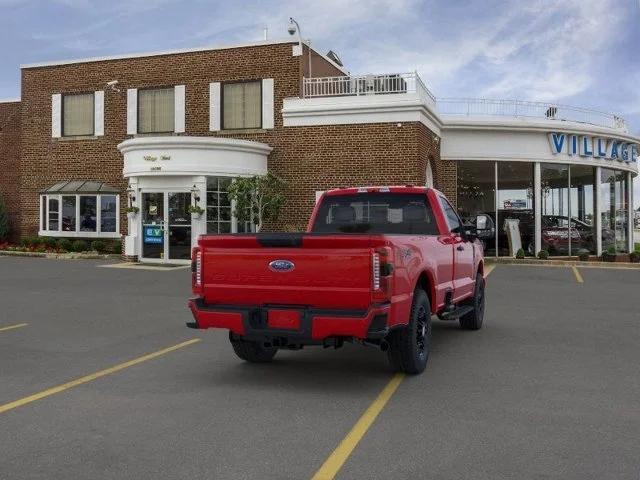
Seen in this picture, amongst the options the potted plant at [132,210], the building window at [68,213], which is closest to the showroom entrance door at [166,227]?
the potted plant at [132,210]

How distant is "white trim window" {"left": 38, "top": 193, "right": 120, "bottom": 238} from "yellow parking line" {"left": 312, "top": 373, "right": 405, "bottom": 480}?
20391 mm

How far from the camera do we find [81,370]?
22.1 ft

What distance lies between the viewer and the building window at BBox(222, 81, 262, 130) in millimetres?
23094

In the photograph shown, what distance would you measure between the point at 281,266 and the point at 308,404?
4.05 feet

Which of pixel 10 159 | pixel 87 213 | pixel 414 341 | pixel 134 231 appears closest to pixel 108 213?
pixel 87 213

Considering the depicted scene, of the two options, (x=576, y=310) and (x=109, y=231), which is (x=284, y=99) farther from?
(x=576, y=310)

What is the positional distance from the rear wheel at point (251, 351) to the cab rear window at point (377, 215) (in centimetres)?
195

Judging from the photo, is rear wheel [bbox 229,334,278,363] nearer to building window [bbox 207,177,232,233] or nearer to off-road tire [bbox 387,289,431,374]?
off-road tire [bbox 387,289,431,374]

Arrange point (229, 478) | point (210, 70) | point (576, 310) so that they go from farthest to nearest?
point (210, 70)
point (576, 310)
point (229, 478)

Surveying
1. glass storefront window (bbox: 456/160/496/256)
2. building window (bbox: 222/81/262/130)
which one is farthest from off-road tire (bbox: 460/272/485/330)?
building window (bbox: 222/81/262/130)

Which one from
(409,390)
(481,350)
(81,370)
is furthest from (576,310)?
(81,370)

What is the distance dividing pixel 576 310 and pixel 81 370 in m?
8.18

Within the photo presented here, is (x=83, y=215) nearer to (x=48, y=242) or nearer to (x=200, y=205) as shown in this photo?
(x=48, y=242)

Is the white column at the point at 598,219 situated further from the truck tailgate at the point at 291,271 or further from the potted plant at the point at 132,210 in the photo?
the truck tailgate at the point at 291,271
